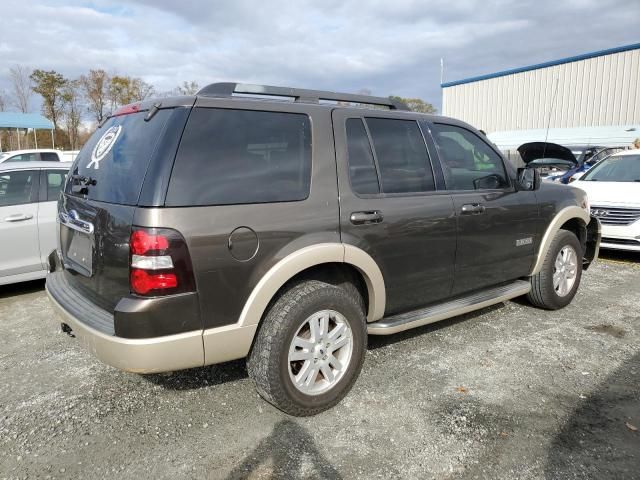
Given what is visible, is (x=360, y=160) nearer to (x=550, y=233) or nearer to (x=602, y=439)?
(x=602, y=439)

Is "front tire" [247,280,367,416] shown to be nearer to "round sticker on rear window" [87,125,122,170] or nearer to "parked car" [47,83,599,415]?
"parked car" [47,83,599,415]

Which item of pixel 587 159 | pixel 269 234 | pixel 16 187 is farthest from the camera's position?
pixel 587 159

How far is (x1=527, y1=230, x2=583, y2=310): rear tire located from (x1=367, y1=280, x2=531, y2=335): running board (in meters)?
0.35

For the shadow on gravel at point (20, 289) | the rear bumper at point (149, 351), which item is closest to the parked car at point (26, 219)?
the shadow on gravel at point (20, 289)

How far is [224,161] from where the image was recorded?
267 cm

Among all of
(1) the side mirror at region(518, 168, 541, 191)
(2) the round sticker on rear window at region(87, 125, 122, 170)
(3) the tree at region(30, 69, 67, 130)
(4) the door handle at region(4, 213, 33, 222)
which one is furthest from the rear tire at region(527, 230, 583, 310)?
(3) the tree at region(30, 69, 67, 130)

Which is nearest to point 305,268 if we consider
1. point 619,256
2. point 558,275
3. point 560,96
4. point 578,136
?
point 558,275

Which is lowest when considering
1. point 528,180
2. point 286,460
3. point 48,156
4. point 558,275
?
point 286,460

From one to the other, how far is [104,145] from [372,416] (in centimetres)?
238

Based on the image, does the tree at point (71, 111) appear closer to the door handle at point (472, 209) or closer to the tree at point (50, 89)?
the tree at point (50, 89)

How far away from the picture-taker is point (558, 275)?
4867 millimetres

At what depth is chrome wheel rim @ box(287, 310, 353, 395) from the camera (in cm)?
293

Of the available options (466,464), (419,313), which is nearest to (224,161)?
(419,313)

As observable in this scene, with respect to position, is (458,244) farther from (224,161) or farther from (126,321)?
(126,321)
